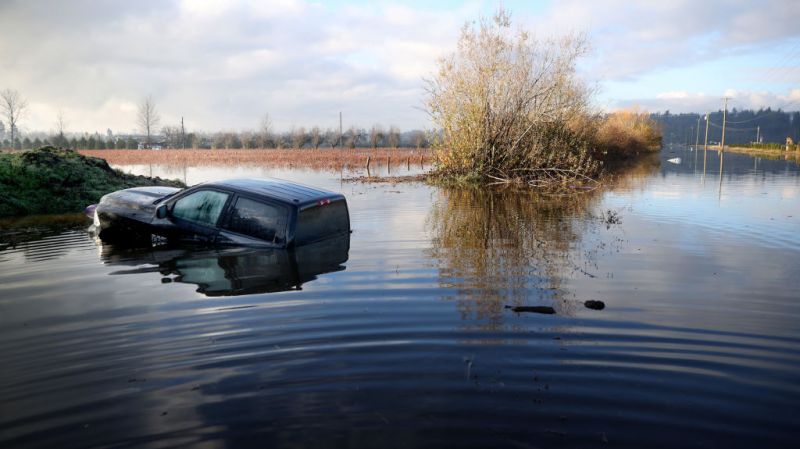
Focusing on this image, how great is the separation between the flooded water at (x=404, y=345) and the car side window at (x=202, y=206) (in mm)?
610

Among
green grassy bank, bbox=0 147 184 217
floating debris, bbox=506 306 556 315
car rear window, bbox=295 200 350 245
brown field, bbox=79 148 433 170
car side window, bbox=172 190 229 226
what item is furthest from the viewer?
brown field, bbox=79 148 433 170

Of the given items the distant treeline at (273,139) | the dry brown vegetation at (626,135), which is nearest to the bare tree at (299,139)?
the distant treeline at (273,139)

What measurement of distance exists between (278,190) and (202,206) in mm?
1319

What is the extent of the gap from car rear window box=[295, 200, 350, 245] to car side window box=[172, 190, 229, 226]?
1325 millimetres

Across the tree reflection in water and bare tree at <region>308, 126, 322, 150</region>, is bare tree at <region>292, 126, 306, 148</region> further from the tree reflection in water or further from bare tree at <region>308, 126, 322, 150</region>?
the tree reflection in water

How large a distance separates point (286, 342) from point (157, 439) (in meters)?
1.79

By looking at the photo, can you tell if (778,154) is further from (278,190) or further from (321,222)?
(278,190)

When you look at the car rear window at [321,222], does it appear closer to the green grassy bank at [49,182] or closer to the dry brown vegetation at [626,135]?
the green grassy bank at [49,182]

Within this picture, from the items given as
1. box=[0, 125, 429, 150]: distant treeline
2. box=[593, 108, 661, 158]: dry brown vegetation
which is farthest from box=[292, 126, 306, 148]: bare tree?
box=[593, 108, 661, 158]: dry brown vegetation

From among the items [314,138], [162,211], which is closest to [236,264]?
[162,211]

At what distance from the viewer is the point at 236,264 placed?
8.40m

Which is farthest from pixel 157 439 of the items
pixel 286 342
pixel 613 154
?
pixel 613 154

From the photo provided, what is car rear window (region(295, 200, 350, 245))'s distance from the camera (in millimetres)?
9102

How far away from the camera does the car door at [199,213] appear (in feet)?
30.3
